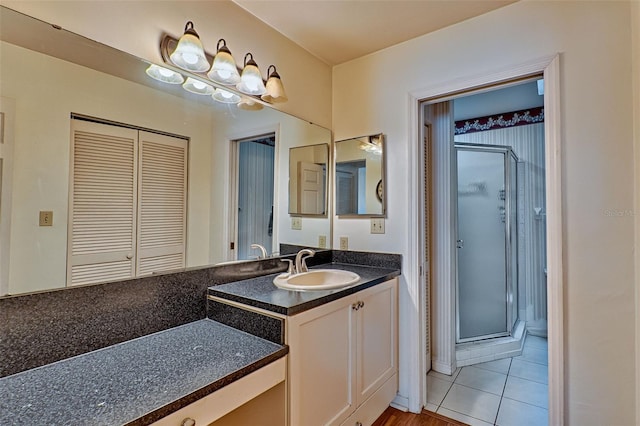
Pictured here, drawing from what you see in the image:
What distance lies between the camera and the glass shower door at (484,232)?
9.50 feet

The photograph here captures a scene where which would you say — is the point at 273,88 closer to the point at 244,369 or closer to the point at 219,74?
the point at 219,74

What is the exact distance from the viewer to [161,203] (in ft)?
4.55

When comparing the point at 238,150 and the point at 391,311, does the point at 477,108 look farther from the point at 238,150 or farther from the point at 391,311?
the point at 238,150

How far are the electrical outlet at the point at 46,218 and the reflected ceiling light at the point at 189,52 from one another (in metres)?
0.80

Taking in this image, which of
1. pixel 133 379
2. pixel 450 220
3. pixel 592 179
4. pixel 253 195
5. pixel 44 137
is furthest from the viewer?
pixel 450 220

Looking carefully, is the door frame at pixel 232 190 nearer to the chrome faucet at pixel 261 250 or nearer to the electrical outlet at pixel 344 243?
the chrome faucet at pixel 261 250

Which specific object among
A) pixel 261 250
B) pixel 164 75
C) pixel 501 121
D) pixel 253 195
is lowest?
pixel 261 250

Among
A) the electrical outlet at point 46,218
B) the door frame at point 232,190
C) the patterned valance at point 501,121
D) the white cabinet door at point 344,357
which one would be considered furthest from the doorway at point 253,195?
Result: the patterned valance at point 501,121

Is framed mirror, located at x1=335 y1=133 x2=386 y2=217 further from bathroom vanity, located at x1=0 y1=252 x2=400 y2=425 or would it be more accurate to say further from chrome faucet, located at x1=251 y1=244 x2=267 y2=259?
chrome faucet, located at x1=251 y1=244 x2=267 y2=259

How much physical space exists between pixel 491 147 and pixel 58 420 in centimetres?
336

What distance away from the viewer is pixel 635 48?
132 centimetres

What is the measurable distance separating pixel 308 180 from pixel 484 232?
A: 193 cm

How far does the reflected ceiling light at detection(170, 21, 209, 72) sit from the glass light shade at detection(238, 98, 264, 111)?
313mm

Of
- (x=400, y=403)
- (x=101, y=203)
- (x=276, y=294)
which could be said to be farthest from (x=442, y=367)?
(x=101, y=203)
